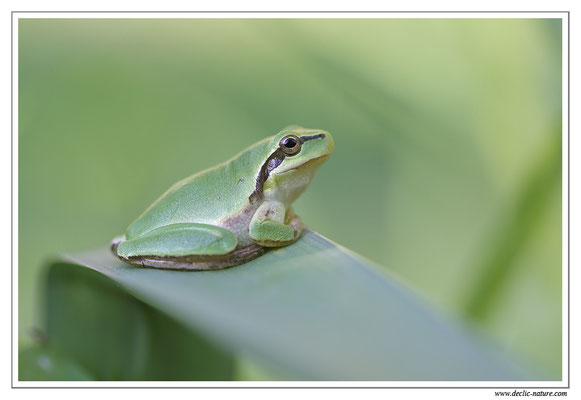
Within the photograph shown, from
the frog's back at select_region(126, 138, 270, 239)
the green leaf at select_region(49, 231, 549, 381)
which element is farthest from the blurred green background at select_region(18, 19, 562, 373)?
the green leaf at select_region(49, 231, 549, 381)

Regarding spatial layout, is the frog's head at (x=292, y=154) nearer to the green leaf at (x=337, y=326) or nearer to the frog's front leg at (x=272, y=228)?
the frog's front leg at (x=272, y=228)

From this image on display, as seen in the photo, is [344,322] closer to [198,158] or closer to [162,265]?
[162,265]

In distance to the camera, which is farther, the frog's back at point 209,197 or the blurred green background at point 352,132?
the blurred green background at point 352,132

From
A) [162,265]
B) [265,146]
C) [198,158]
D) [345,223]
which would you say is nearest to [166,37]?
[198,158]

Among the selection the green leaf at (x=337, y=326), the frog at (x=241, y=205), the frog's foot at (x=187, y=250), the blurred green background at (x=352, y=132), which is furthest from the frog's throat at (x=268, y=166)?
the green leaf at (x=337, y=326)

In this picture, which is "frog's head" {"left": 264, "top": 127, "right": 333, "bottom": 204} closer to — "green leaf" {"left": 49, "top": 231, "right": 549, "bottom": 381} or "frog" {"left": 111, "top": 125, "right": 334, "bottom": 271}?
"frog" {"left": 111, "top": 125, "right": 334, "bottom": 271}
